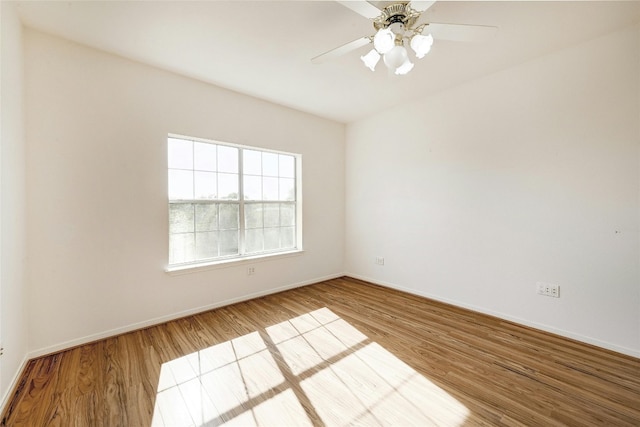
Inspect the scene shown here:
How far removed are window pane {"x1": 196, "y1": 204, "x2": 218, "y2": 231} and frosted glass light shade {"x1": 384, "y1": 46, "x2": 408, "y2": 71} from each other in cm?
244

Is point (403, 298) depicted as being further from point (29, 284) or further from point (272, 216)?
point (29, 284)

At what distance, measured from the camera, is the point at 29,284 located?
208cm

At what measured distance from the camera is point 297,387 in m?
1.78

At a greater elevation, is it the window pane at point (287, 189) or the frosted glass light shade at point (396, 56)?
the frosted glass light shade at point (396, 56)

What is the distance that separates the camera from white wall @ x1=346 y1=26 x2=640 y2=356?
2195 mm

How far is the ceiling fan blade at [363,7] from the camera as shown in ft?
4.67

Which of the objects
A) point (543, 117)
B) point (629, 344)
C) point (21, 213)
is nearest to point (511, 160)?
point (543, 117)

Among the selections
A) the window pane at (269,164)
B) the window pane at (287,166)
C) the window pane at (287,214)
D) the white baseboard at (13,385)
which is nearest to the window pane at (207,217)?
the window pane at (269,164)

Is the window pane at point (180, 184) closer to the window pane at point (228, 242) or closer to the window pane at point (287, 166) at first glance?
the window pane at point (228, 242)

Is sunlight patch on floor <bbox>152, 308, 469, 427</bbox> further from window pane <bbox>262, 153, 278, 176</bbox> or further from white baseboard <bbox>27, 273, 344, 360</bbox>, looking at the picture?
window pane <bbox>262, 153, 278, 176</bbox>

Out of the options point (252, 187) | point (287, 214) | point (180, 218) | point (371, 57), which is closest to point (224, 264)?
point (180, 218)

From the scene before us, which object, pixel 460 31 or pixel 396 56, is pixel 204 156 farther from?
pixel 460 31

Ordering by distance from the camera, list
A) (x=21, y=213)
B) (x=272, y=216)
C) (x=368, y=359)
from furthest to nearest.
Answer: (x=272, y=216) → (x=368, y=359) → (x=21, y=213)

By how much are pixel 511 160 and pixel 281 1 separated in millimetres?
2601
